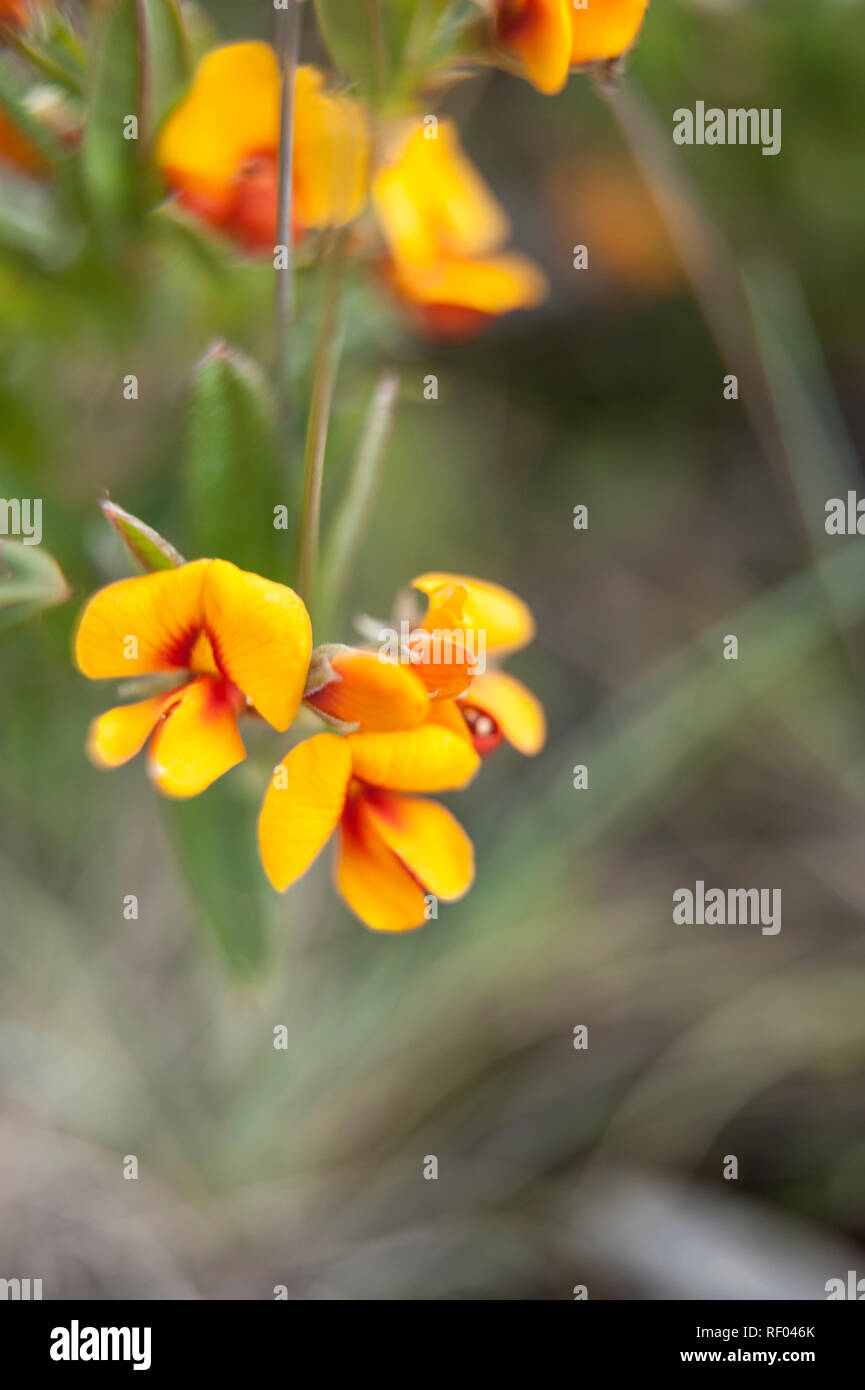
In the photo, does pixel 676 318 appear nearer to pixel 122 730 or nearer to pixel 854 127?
pixel 854 127

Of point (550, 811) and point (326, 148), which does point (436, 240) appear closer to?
point (326, 148)

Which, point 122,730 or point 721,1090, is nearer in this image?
point 122,730

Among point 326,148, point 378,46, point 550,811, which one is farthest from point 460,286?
point 550,811

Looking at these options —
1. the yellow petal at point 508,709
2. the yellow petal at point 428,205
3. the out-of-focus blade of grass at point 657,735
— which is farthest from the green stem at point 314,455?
the out-of-focus blade of grass at point 657,735

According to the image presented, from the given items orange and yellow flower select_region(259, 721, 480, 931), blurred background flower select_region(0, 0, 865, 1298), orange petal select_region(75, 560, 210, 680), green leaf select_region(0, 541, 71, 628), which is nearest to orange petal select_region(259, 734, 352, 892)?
orange and yellow flower select_region(259, 721, 480, 931)

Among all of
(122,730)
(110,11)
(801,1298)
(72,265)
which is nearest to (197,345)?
(72,265)

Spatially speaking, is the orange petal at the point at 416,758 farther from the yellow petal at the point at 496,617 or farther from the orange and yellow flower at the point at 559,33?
the orange and yellow flower at the point at 559,33
